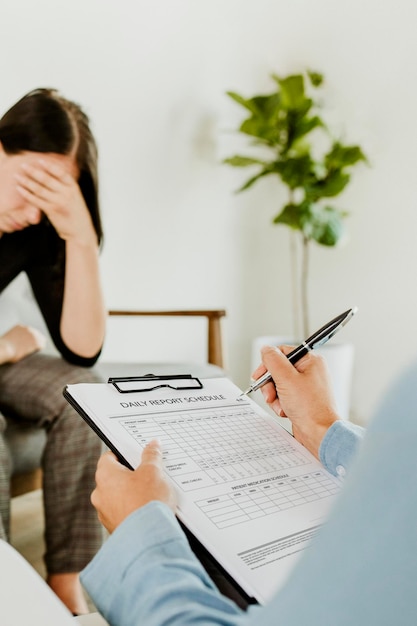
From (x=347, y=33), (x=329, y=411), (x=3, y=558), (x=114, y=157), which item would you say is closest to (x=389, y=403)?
(x=3, y=558)

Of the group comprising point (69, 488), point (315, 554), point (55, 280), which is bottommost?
point (69, 488)

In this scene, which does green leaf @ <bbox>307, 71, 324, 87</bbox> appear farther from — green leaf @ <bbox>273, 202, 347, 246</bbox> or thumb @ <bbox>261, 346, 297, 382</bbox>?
thumb @ <bbox>261, 346, 297, 382</bbox>

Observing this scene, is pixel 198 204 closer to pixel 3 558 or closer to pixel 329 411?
pixel 329 411

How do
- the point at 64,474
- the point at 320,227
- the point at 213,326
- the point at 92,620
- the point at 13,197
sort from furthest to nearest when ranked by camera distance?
the point at 320,227 → the point at 213,326 → the point at 13,197 → the point at 64,474 → the point at 92,620

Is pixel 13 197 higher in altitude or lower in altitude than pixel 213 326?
higher

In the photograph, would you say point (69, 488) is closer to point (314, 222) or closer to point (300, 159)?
point (314, 222)

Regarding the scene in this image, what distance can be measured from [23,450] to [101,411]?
1.00 m

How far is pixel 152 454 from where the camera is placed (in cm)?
56

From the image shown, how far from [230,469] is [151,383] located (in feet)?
0.49

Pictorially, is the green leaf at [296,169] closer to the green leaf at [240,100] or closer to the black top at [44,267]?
the green leaf at [240,100]

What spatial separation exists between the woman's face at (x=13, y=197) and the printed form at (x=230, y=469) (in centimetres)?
119

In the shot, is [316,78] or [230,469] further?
[316,78]

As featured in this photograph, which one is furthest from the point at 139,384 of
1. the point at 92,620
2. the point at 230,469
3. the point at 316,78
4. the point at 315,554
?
the point at 316,78

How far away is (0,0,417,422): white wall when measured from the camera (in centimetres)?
224
